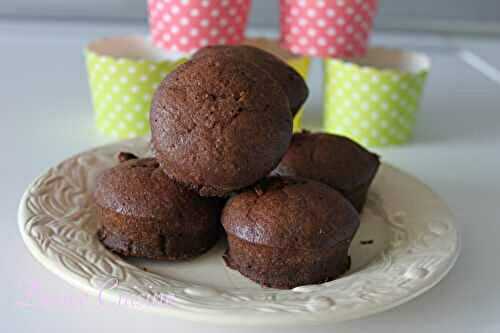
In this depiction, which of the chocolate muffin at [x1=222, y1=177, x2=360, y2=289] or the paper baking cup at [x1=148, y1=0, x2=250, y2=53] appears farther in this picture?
the paper baking cup at [x1=148, y1=0, x2=250, y2=53]

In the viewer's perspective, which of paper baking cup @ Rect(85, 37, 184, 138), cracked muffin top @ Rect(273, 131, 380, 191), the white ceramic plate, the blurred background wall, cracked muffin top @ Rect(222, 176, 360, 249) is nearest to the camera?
the white ceramic plate

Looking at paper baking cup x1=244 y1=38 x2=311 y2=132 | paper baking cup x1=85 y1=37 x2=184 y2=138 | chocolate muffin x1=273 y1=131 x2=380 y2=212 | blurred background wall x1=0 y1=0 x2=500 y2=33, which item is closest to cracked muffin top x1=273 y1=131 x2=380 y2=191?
chocolate muffin x1=273 y1=131 x2=380 y2=212

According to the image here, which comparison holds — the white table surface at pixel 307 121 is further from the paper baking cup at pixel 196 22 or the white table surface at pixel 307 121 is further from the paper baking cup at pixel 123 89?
the paper baking cup at pixel 196 22

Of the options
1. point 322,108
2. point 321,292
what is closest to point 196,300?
point 321,292

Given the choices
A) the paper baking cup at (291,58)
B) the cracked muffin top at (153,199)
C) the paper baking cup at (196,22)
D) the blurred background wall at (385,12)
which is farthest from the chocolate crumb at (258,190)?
the blurred background wall at (385,12)

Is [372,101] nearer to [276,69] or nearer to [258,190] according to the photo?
[276,69]

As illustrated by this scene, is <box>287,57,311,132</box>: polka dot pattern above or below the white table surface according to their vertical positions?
above

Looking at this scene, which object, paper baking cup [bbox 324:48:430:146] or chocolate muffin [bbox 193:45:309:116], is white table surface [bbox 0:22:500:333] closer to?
paper baking cup [bbox 324:48:430:146]
